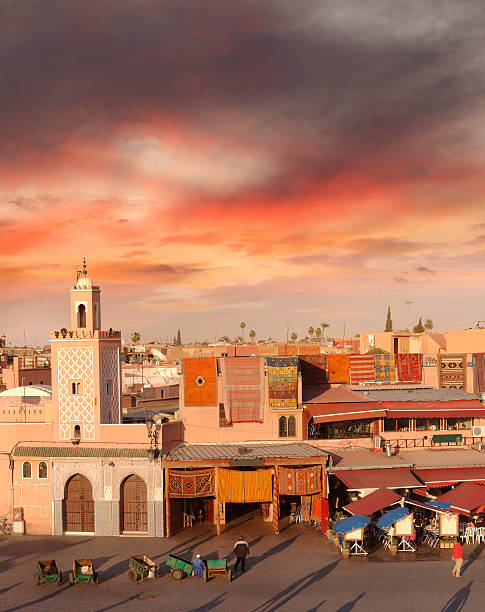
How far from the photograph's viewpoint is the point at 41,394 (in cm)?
4922

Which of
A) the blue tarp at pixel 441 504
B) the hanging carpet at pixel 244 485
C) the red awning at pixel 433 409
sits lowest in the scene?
the blue tarp at pixel 441 504

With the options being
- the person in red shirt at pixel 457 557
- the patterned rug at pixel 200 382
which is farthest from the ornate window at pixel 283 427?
the person in red shirt at pixel 457 557

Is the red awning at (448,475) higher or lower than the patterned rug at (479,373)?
lower

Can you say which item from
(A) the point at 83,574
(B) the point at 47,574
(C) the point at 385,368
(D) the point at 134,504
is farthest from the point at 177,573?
(C) the point at 385,368

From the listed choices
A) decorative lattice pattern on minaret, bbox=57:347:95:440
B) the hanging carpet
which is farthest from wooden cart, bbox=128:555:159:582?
decorative lattice pattern on minaret, bbox=57:347:95:440

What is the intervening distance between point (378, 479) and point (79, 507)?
1402 cm

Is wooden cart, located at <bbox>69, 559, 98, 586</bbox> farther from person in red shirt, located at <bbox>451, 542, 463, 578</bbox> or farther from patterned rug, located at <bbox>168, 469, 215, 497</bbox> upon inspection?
person in red shirt, located at <bbox>451, 542, 463, 578</bbox>

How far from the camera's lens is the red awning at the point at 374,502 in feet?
89.7

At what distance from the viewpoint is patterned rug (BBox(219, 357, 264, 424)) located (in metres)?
32.9

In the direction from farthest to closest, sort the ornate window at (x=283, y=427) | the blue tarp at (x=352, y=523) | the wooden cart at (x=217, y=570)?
the ornate window at (x=283, y=427) < the blue tarp at (x=352, y=523) < the wooden cart at (x=217, y=570)

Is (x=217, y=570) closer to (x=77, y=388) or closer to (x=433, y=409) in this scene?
(x=77, y=388)

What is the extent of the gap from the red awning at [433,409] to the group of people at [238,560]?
11811mm

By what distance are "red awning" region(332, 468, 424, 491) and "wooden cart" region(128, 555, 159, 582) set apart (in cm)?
933

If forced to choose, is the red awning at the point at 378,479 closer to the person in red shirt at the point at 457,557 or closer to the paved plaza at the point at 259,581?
the paved plaza at the point at 259,581
